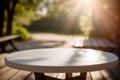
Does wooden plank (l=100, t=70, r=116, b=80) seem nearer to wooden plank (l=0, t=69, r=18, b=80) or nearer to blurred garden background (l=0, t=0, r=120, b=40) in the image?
wooden plank (l=0, t=69, r=18, b=80)

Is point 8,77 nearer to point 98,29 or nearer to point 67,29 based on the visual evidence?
point 98,29


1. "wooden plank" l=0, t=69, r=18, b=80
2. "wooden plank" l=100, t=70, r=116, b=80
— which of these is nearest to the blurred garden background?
"wooden plank" l=100, t=70, r=116, b=80

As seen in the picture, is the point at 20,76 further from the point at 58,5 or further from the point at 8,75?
the point at 58,5

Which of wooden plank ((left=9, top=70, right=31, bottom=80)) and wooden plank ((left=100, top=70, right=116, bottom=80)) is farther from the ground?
wooden plank ((left=9, top=70, right=31, bottom=80))

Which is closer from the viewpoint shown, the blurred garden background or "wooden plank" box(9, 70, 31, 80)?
"wooden plank" box(9, 70, 31, 80)

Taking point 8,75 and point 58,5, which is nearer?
point 8,75

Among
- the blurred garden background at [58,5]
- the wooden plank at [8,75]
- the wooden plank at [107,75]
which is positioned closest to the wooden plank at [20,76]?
the wooden plank at [8,75]

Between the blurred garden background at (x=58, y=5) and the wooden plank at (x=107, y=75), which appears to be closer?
the wooden plank at (x=107, y=75)

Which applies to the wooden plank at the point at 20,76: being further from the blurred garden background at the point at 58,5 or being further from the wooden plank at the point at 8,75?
the blurred garden background at the point at 58,5

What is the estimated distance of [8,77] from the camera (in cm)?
462

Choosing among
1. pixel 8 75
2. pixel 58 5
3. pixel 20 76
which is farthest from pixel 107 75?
pixel 58 5

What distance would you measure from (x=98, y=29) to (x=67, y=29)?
66.9ft

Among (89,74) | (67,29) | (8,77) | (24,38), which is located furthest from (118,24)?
(67,29)

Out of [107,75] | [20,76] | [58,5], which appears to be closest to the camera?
[20,76]
